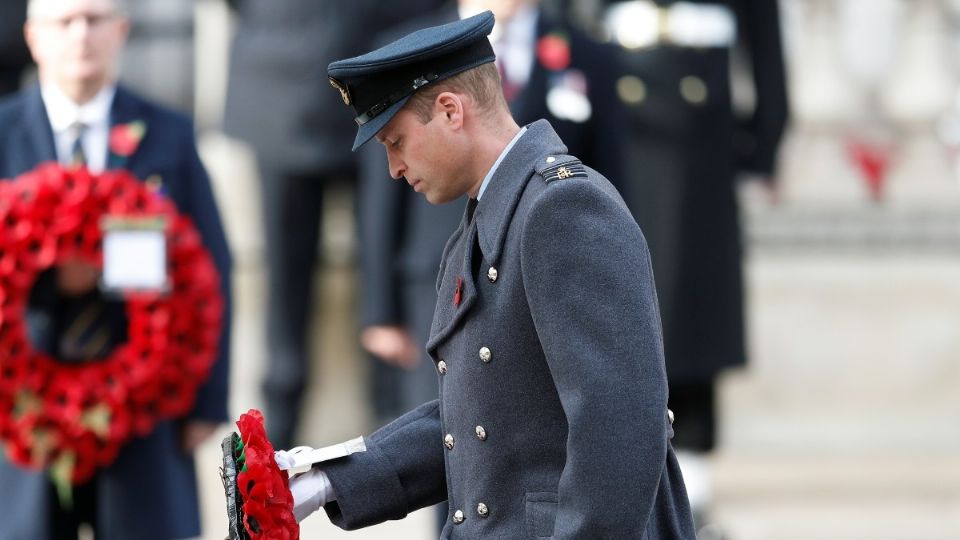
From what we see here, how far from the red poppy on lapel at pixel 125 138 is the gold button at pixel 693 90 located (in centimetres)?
188

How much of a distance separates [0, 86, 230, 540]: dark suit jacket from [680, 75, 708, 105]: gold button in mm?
1664

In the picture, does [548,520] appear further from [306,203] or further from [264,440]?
[306,203]

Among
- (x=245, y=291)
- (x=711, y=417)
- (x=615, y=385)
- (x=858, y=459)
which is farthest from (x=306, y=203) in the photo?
(x=615, y=385)

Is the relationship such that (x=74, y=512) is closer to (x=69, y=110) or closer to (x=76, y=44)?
(x=69, y=110)

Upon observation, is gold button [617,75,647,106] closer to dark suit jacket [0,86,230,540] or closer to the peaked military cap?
dark suit jacket [0,86,230,540]

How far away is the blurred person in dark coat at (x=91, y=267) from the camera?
518cm

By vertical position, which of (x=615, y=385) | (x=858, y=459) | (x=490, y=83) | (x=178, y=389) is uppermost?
(x=490, y=83)

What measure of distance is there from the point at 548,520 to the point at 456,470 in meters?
0.22

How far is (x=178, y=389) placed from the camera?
5387 mm

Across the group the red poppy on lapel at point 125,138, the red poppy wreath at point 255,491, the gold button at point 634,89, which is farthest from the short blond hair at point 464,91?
the gold button at point 634,89

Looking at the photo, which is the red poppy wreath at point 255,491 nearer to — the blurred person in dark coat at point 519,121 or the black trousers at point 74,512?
the black trousers at point 74,512

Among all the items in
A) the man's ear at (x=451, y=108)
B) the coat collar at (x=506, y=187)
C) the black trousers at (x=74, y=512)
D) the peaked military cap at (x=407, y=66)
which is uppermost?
the peaked military cap at (x=407, y=66)

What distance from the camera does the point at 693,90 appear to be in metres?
6.54

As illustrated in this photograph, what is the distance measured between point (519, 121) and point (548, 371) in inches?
103
